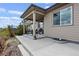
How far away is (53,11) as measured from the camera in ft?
38.7

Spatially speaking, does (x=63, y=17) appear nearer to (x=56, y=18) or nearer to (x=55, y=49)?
(x=56, y=18)

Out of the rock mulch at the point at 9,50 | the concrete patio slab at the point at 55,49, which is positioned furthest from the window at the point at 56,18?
the concrete patio slab at the point at 55,49

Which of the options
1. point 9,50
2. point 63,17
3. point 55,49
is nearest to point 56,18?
point 63,17

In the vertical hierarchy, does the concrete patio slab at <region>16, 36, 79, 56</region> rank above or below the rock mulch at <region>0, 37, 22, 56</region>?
above

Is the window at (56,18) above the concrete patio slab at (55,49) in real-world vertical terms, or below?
above

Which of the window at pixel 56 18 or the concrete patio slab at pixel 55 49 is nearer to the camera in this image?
the concrete patio slab at pixel 55 49

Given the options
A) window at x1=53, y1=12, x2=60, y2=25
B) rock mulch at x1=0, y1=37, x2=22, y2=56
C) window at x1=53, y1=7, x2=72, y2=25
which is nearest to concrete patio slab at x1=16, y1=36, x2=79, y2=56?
rock mulch at x1=0, y1=37, x2=22, y2=56

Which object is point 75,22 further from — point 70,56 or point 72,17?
point 70,56

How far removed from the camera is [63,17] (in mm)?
9969

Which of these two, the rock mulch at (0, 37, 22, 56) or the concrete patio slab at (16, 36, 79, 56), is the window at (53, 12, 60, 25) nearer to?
the rock mulch at (0, 37, 22, 56)

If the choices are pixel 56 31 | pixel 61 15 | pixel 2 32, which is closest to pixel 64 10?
pixel 61 15

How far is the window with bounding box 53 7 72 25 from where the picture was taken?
29.6 feet

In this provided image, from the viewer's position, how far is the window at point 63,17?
29.6 ft

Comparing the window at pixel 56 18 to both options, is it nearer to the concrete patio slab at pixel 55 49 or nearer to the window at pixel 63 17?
the window at pixel 63 17
